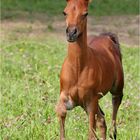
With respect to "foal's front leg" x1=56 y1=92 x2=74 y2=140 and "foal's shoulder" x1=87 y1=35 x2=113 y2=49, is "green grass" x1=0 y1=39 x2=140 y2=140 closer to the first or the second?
"foal's front leg" x1=56 y1=92 x2=74 y2=140

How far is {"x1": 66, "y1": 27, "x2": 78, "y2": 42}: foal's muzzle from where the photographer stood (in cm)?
524

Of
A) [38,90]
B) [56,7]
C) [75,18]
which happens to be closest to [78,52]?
[75,18]

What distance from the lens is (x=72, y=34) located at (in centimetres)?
526

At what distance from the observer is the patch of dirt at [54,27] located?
1748 centimetres

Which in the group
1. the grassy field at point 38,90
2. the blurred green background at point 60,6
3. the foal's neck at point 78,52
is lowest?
the blurred green background at point 60,6

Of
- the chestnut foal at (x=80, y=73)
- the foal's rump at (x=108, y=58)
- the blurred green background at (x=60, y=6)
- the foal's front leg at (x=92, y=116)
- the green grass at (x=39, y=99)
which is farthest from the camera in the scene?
the blurred green background at (x=60, y=6)

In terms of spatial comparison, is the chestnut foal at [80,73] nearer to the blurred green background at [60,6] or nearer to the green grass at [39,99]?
the green grass at [39,99]

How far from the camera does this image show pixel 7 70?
1092 cm

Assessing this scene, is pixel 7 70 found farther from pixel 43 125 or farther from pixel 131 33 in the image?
pixel 131 33

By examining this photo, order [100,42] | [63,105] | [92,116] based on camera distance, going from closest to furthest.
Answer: [63,105]
[92,116]
[100,42]

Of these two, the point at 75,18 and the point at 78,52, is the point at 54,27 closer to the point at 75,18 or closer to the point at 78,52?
the point at 78,52

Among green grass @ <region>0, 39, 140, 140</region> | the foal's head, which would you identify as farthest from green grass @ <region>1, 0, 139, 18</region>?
the foal's head

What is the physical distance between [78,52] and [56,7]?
17.9m

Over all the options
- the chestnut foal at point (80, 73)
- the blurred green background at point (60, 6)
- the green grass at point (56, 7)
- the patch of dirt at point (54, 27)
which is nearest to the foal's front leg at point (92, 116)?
the chestnut foal at point (80, 73)
